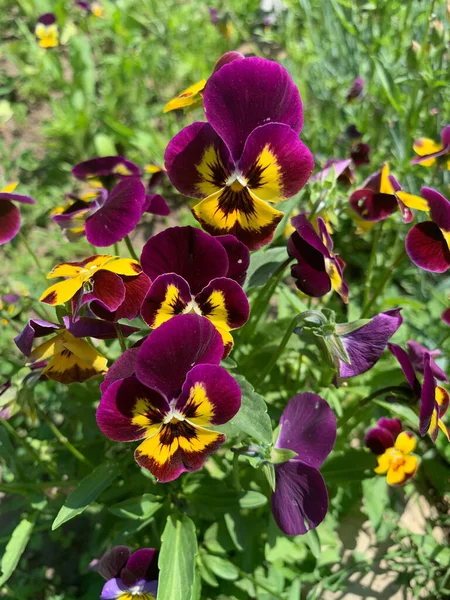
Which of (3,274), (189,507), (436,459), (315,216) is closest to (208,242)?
(315,216)

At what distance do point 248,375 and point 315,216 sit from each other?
55 centimetres

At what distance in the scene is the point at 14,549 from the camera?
1293 mm

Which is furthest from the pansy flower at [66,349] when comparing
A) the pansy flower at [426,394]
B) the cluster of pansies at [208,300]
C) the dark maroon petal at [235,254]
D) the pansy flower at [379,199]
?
the pansy flower at [379,199]

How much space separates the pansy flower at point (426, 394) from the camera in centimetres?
106

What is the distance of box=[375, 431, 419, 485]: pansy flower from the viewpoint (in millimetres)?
1424

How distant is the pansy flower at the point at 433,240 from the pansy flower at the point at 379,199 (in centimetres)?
14

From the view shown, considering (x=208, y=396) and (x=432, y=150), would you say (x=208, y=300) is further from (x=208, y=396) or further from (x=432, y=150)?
(x=432, y=150)

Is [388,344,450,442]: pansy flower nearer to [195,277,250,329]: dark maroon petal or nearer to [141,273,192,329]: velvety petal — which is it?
[195,277,250,329]: dark maroon petal

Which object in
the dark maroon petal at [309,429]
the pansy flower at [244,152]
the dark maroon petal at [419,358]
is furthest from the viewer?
the dark maroon petal at [419,358]


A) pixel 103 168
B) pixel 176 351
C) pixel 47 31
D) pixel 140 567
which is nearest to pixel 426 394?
pixel 176 351

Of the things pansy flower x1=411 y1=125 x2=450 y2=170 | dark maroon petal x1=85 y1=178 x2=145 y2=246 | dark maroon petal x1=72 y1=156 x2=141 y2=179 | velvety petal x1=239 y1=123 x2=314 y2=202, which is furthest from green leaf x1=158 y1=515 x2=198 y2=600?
pansy flower x1=411 y1=125 x2=450 y2=170

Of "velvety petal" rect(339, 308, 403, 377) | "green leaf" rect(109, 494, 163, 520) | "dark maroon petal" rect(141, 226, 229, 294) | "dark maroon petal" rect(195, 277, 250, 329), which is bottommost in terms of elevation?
"green leaf" rect(109, 494, 163, 520)

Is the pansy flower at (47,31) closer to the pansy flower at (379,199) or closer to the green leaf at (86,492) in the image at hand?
the pansy flower at (379,199)

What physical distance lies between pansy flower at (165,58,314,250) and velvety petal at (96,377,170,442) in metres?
0.35
